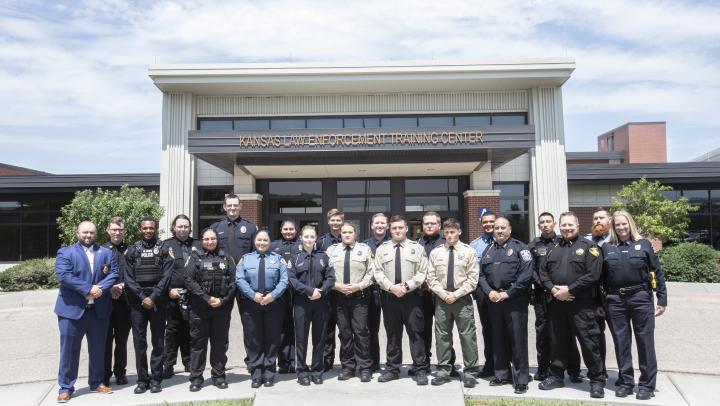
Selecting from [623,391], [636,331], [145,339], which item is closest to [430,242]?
[636,331]

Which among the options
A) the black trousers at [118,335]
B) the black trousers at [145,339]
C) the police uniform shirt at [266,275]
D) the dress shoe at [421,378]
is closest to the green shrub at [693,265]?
the dress shoe at [421,378]

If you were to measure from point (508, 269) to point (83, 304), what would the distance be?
4697mm

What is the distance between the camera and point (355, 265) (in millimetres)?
6488

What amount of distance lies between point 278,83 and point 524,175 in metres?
9.56

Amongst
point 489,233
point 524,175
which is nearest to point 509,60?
point 524,175

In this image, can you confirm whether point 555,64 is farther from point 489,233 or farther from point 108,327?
point 108,327

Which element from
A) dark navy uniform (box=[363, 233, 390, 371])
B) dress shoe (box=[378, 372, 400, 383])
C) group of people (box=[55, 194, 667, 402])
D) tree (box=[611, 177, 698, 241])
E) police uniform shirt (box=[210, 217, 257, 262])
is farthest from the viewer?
tree (box=[611, 177, 698, 241])

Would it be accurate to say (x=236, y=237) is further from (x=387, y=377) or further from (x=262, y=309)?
(x=387, y=377)

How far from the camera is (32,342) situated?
352 inches

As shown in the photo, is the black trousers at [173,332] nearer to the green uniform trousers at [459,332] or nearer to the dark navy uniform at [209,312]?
the dark navy uniform at [209,312]

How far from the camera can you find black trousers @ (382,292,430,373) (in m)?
6.19

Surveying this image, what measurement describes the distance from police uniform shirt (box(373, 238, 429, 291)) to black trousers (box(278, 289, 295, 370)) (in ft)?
3.88

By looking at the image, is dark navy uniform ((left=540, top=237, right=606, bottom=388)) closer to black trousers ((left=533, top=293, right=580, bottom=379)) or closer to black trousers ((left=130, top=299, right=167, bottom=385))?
black trousers ((left=533, top=293, right=580, bottom=379))

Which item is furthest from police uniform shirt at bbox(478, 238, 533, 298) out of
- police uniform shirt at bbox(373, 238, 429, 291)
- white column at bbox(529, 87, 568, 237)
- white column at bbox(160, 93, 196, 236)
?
white column at bbox(160, 93, 196, 236)
